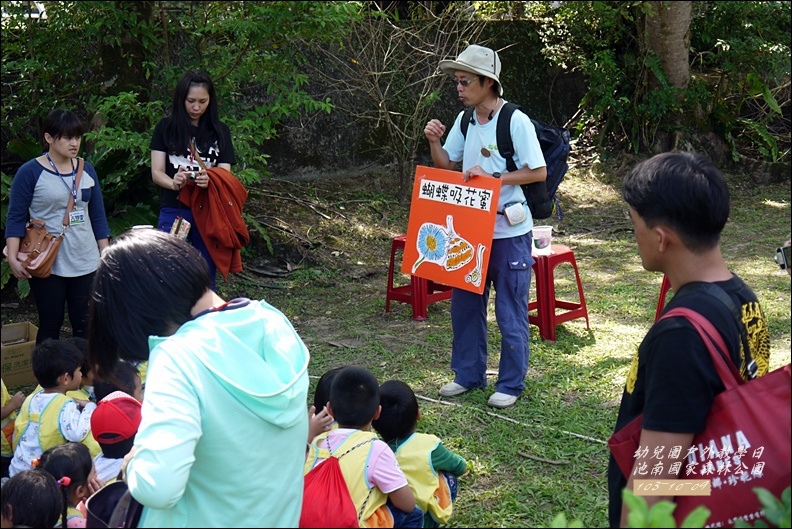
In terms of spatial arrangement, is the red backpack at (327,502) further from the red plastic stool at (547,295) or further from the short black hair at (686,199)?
the red plastic stool at (547,295)

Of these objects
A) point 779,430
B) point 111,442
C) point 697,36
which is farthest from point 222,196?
point 697,36

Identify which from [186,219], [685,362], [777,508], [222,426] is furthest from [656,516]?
[186,219]

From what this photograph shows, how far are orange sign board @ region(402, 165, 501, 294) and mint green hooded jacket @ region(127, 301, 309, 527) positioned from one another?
2.74 metres

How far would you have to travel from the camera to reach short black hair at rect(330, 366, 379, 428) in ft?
10.3

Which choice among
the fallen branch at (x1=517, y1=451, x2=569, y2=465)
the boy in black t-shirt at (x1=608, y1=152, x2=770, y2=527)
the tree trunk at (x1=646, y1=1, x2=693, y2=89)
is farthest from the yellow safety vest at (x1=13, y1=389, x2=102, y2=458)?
the tree trunk at (x1=646, y1=1, x2=693, y2=89)

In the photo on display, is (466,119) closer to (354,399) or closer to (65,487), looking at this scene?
(354,399)

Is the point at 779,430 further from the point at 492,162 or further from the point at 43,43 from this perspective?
the point at 43,43

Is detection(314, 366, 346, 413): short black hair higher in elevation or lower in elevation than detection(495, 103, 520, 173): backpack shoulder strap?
lower

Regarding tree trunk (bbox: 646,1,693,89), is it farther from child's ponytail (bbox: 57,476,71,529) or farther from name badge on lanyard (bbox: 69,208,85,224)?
child's ponytail (bbox: 57,476,71,529)

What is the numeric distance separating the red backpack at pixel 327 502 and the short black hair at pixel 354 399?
0.93ft

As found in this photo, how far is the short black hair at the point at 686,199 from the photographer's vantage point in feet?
6.89

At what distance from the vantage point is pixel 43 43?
713 cm

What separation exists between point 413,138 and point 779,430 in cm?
833

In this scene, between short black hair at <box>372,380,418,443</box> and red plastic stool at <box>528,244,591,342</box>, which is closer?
short black hair at <box>372,380,418,443</box>
